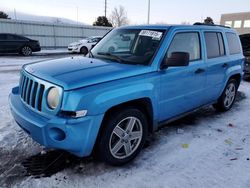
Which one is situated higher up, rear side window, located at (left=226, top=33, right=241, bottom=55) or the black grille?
rear side window, located at (left=226, top=33, right=241, bottom=55)

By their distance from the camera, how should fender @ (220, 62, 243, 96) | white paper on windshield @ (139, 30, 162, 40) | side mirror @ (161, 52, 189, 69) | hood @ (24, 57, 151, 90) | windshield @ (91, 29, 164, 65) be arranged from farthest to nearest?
fender @ (220, 62, 243, 96)
white paper on windshield @ (139, 30, 162, 40)
windshield @ (91, 29, 164, 65)
side mirror @ (161, 52, 189, 69)
hood @ (24, 57, 151, 90)

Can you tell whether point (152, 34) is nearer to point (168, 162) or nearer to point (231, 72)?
point (168, 162)

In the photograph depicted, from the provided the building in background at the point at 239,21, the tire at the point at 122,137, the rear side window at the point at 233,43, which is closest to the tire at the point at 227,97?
the rear side window at the point at 233,43

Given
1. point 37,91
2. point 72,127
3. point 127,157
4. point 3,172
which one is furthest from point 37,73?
point 127,157

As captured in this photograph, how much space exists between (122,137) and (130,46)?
4.81 feet

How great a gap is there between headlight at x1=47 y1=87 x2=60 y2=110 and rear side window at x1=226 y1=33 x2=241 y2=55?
3.94 meters

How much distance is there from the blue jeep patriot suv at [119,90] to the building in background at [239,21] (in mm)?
50072

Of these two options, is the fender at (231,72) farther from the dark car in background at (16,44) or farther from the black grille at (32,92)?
the dark car in background at (16,44)

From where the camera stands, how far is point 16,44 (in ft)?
56.0

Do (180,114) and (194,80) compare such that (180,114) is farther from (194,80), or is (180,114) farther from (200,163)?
(200,163)

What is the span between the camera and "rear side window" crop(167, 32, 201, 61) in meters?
3.82

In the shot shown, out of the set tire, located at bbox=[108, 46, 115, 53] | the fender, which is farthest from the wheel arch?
the fender

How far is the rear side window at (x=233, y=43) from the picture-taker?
531 centimetres

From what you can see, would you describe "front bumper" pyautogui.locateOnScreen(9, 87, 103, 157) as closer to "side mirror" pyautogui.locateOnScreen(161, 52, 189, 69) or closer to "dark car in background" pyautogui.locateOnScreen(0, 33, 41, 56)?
"side mirror" pyautogui.locateOnScreen(161, 52, 189, 69)
